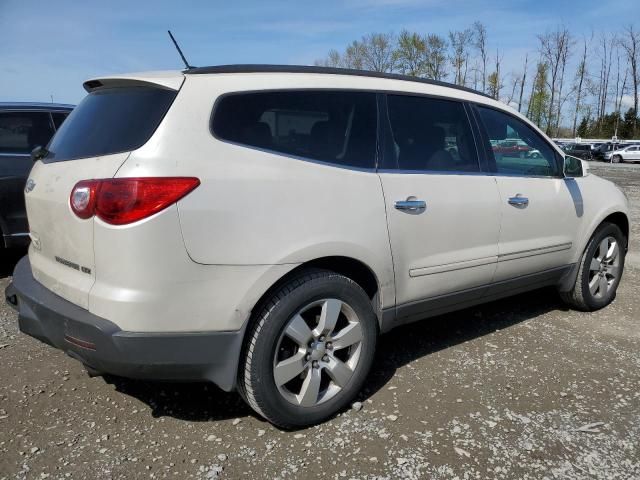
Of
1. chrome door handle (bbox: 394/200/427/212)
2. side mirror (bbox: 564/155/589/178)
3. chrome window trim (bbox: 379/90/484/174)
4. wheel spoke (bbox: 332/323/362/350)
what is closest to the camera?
wheel spoke (bbox: 332/323/362/350)

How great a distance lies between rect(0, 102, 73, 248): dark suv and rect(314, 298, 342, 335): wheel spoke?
3.76 meters

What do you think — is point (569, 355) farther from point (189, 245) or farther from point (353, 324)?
point (189, 245)

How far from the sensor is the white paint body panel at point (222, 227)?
2227 millimetres

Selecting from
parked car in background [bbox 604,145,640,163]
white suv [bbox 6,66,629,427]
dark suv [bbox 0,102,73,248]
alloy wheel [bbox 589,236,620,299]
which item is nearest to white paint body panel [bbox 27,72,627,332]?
white suv [bbox 6,66,629,427]

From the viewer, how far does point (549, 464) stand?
2514 mm

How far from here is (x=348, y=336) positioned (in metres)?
2.82

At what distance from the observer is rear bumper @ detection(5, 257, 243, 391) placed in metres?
2.25

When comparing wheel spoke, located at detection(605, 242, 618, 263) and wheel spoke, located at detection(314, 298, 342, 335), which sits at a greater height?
wheel spoke, located at detection(314, 298, 342, 335)

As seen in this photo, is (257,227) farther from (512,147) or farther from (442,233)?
(512,147)

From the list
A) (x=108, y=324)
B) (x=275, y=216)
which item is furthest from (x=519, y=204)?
(x=108, y=324)

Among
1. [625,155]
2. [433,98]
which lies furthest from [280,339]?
[625,155]

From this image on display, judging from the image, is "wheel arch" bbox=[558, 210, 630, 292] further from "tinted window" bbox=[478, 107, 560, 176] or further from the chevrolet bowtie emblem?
the chevrolet bowtie emblem

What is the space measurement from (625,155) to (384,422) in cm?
4186

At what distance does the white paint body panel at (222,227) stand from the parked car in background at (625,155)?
40968 millimetres
